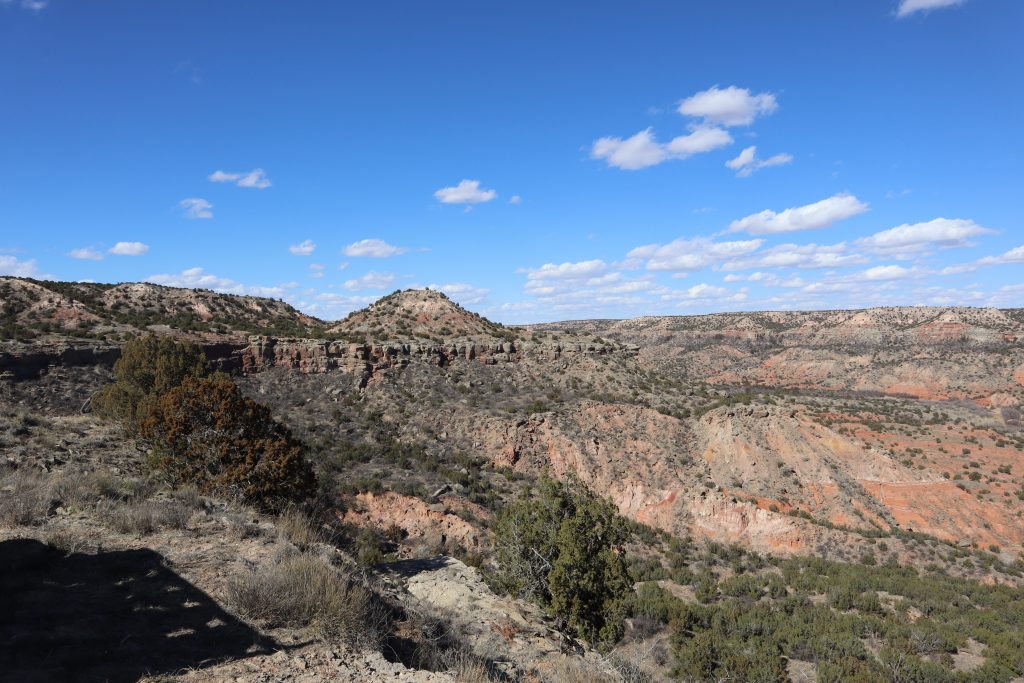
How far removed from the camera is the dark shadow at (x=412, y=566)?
1313cm

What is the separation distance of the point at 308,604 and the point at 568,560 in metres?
8.74

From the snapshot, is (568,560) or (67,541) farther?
(568,560)

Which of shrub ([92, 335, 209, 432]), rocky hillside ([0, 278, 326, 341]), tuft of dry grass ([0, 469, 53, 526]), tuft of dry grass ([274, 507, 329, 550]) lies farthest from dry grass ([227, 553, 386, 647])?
rocky hillside ([0, 278, 326, 341])

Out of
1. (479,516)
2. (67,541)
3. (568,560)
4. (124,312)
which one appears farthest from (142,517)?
(124,312)

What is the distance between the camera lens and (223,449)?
605 inches

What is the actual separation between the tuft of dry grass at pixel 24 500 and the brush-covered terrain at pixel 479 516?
0.22ft

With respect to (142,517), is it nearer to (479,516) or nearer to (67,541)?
(67,541)

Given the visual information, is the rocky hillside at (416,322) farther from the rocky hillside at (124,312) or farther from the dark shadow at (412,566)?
the dark shadow at (412,566)

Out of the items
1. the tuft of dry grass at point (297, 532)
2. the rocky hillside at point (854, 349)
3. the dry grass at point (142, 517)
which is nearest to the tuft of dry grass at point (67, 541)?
the dry grass at point (142, 517)

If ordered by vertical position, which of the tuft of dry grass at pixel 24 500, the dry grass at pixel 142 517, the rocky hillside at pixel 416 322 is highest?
the rocky hillside at pixel 416 322

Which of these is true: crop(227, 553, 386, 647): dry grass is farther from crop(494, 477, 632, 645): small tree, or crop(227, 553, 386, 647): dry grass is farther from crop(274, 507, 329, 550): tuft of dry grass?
crop(494, 477, 632, 645): small tree

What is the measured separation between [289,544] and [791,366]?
95.2 metres

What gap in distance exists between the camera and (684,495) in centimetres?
3169

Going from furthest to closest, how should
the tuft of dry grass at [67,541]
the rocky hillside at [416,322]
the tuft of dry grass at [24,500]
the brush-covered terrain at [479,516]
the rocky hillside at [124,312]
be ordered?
the rocky hillside at [416,322] → the rocky hillside at [124,312] → the tuft of dry grass at [24,500] → the tuft of dry grass at [67,541] → the brush-covered terrain at [479,516]
